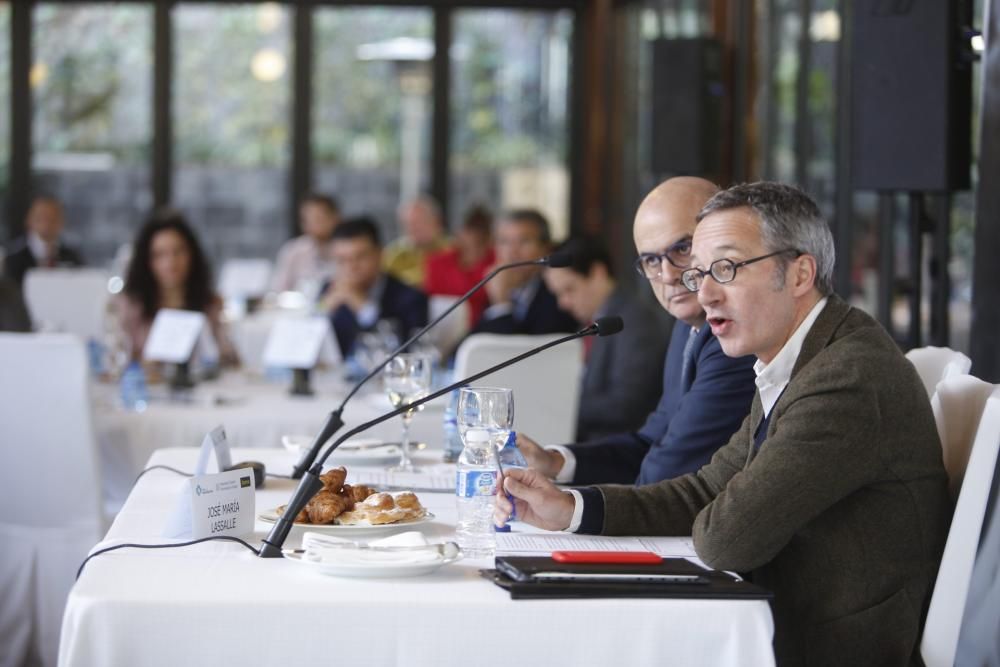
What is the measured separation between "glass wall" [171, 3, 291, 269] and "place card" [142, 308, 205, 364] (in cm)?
672

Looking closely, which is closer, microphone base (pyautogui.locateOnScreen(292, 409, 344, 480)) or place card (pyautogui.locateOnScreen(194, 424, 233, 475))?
microphone base (pyautogui.locateOnScreen(292, 409, 344, 480))

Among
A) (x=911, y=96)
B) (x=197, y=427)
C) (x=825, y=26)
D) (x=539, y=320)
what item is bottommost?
(x=197, y=427)

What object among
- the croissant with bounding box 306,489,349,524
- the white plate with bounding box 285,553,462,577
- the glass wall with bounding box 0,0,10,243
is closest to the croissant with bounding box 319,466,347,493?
the croissant with bounding box 306,489,349,524

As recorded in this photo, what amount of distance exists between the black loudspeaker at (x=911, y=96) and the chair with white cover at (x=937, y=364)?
1213 mm

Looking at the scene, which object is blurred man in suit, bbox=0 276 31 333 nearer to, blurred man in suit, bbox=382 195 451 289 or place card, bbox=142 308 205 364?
place card, bbox=142 308 205 364

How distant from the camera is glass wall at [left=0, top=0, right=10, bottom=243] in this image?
11109 millimetres

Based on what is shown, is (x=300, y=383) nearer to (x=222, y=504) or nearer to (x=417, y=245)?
(x=222, y=504)

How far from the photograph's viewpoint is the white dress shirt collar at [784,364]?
222cm

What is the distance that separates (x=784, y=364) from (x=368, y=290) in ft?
13.2

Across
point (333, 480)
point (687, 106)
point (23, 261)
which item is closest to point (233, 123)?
point (23, 261)

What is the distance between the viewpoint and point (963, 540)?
214cm

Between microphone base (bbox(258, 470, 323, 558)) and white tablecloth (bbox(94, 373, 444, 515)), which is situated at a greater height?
microphone base (bbox(258, 470, 323, 558))

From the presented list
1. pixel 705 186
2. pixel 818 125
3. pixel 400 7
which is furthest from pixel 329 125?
pixel 705 186

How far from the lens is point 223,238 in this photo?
37.8 feet
